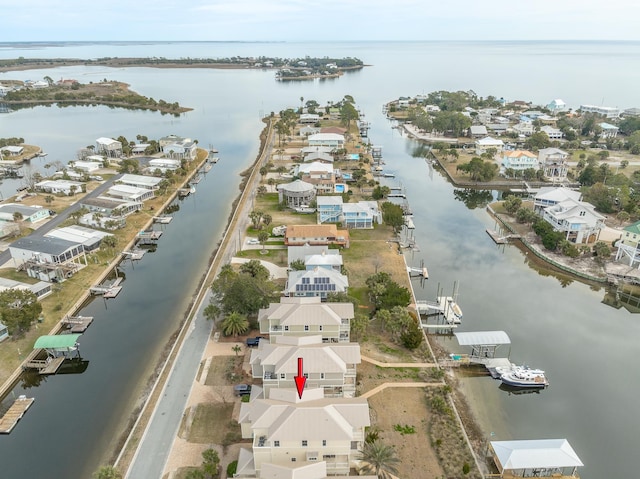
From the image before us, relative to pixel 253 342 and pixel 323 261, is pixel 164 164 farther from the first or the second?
pixel 253 342

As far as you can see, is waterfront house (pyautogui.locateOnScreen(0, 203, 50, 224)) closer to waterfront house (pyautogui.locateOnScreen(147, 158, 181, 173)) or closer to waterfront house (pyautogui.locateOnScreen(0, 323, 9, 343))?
waterfront house (pyautogui.locateOnScreen(147, 158, 181, 173))

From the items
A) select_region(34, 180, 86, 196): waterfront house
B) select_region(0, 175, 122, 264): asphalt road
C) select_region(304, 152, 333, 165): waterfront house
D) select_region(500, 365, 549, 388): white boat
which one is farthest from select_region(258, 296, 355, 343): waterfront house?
select_region(34, 180, 86, 196): waterfront house

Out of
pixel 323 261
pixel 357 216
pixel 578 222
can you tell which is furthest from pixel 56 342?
pixel 578 222

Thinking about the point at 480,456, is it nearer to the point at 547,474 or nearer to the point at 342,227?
the point at 547,474

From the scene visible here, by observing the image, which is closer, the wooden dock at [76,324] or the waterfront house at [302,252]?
the wooden dock at [76,324]

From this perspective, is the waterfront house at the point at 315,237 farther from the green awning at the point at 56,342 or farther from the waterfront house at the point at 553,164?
the waterfront house at the point at 553,164

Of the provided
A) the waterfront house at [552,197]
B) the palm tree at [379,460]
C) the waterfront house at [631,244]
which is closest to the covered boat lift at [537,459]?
the palm tree at [379,460]
